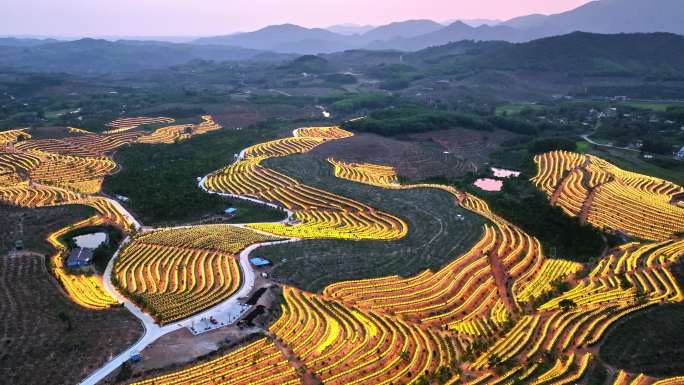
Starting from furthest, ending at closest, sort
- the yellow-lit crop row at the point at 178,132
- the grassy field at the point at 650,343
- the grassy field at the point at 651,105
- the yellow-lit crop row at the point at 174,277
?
1. the grassy field at the point at 651,105
2. the yellow-lit crop row at the point at 178,132
3. the yellow-lit crop row at the point at 174,277
4. the grassy field at the point at 650,343

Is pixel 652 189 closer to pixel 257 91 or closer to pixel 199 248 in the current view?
pixel 199 248

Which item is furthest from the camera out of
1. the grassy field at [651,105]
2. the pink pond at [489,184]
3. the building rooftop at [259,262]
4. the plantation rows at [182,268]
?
the grassy field at [651,105]

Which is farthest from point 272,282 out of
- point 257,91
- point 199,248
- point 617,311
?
point 257,91

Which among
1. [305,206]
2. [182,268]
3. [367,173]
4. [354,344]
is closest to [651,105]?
[367,173]

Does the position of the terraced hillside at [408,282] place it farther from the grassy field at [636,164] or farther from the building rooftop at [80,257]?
the grassy field at [636,164]

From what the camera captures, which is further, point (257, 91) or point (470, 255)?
point (257, 91)

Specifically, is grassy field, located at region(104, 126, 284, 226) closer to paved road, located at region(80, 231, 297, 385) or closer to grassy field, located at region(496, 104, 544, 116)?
paved road, located at region(80, 231, 297, 385)

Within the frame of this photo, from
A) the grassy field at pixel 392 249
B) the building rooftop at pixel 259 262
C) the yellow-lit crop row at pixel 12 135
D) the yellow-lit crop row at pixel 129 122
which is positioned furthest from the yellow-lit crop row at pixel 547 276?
the yellow-lit crop row at pixel 12 135
